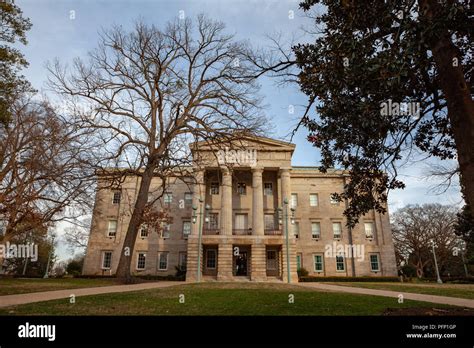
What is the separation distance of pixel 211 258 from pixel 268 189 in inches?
444

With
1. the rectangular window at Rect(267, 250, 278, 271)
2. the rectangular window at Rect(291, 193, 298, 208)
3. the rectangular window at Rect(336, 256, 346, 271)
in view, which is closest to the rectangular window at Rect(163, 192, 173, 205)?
the rectangular window at Rect(267, 250, 278, 271)

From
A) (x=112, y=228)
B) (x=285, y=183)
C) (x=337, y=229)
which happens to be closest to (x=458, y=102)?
(x=285, y=183)

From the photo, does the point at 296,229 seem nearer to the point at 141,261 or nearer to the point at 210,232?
the point at 210,232

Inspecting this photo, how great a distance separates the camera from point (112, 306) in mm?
8562

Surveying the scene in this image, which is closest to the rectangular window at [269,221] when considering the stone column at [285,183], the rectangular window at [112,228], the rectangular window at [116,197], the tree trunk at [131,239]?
the stone column at [285,183]

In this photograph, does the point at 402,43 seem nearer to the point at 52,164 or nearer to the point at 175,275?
the point at 52,164

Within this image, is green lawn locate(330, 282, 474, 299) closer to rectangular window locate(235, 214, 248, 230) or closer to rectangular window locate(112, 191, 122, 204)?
rectangular window locate(235, 214, 248, 230)

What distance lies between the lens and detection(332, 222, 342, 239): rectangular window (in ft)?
131

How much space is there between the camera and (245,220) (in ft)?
125

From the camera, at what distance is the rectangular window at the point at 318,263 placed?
1508 inches

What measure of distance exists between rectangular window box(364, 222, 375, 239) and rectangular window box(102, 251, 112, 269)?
33912 millimetres

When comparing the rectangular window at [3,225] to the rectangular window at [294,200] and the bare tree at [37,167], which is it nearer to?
the bare tree at [37,167]
